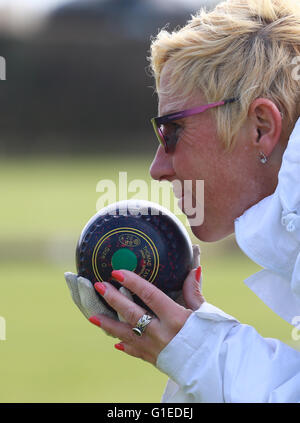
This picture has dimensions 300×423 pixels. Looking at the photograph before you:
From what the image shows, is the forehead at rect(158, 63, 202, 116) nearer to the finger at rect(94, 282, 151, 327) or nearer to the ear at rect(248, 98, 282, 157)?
the ear at rect(248, 98, 282, 157)

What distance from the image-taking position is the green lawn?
286 inches

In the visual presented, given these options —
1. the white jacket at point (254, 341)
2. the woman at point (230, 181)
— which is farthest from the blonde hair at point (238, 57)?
the white jacket at point (254, 341)

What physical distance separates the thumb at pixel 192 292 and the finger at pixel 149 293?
0.27m

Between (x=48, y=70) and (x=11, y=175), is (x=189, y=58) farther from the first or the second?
(x=48, y=70)

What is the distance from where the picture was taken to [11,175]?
29906 millimetres

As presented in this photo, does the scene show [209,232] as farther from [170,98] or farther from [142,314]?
[170,98]

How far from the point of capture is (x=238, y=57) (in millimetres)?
3357

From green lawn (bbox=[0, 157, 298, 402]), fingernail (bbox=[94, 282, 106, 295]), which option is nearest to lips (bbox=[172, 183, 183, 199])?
fingernail (bbox=[94, 282, 106, 295])

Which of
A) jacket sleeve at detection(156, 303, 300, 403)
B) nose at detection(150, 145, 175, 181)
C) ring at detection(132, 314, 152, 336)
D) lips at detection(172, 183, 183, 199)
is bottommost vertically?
jacket sleeve at detection(156, 303, 300, 403)

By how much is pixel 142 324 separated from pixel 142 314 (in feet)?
0.14

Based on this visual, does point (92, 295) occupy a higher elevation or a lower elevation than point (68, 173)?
higher

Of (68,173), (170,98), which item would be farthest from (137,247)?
(68,173)

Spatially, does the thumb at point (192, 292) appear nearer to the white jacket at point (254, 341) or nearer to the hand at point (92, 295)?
the hand at point (92, 295)
